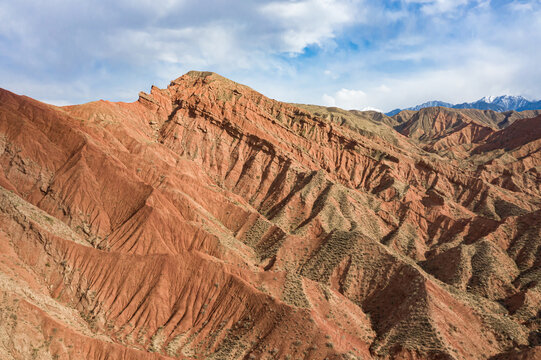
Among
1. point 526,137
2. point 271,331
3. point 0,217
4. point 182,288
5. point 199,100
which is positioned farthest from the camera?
point 526,137

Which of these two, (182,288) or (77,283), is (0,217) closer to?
(77,283)

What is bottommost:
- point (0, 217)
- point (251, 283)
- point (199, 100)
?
point (251, 283)

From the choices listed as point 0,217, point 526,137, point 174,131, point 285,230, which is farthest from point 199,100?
point 526,137

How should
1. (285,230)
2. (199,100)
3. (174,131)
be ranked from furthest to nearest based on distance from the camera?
(199,100) → (174,131) → (285,230)

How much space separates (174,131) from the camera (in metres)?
76.1

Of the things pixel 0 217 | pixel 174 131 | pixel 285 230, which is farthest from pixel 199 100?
pixel 0 217

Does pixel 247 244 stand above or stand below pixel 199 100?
below

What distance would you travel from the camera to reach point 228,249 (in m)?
46.7

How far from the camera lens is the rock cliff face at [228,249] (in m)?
34.7

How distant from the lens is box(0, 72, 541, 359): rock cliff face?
34656mm

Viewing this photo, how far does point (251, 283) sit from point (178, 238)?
12798 millimetres

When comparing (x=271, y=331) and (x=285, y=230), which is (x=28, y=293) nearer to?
(x=271, y=331)

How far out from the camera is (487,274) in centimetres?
5072

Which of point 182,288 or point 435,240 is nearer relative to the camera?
point 182,288
